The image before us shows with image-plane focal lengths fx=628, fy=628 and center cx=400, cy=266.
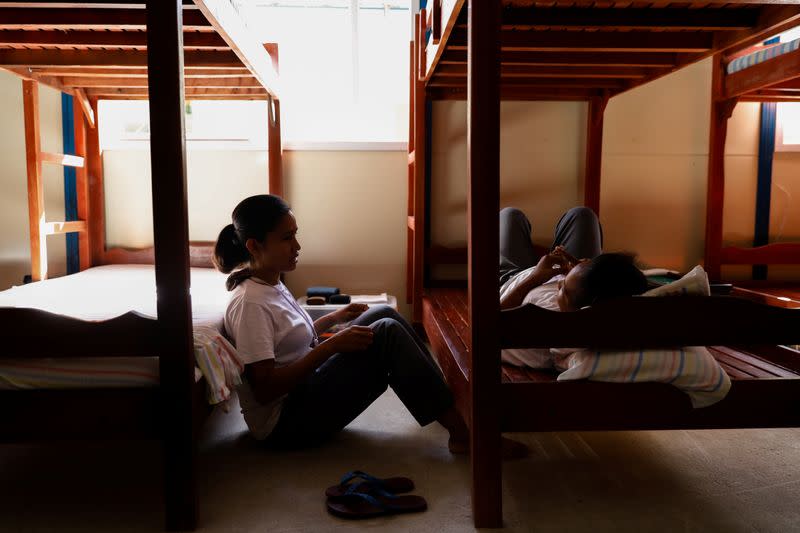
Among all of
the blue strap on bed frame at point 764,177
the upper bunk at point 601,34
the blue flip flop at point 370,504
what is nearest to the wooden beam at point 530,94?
the upper bunk at point 601,34

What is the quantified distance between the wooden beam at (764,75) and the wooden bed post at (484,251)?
149cm

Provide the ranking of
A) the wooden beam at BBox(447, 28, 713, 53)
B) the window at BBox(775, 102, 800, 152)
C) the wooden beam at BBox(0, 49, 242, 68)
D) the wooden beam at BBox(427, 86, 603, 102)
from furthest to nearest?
the window at BBox(775, 102, 800, 152), the wooden beam at BBox(427, 86, 603, 102), the wooden beam at BBox(0, 49, 242, 68), the wooden beam at BBox(447, 28, 713, 53)

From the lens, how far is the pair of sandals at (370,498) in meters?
1.29

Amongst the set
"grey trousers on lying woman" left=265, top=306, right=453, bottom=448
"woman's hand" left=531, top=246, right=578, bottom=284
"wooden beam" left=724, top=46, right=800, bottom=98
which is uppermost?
"wooden beam" left=724, top=46, right=800, bottom=98

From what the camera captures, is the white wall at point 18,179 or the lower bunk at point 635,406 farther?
the white wall at point 18,179

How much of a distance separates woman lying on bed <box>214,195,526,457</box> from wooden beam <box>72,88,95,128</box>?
1.68 metres

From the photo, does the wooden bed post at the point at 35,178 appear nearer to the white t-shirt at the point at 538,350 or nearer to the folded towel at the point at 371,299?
the folded towel at the point at 371,299

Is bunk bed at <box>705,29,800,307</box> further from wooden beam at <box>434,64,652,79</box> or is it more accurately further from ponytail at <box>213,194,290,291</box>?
ponytail at <box>213,194,290,291</box>

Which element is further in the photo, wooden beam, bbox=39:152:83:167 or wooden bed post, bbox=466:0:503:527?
wooden beam, bbox=39:152:83:167

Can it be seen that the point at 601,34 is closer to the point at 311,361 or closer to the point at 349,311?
the point at 349,311

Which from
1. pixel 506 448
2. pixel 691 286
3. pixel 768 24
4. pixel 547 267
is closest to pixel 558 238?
pixel 547 267

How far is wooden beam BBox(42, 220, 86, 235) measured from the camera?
8.57 ft

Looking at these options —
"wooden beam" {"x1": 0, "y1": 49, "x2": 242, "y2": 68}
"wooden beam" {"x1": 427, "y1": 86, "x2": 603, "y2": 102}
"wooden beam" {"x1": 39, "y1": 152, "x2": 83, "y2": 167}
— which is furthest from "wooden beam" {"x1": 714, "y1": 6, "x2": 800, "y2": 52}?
"wooden beam" {"x1": 39, "y1": 152, "x2": 83, "y2": 167}

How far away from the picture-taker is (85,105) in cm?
282
